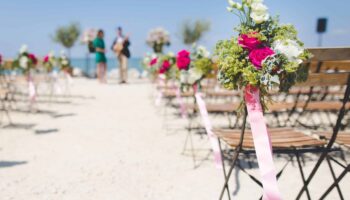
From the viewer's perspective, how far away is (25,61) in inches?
304

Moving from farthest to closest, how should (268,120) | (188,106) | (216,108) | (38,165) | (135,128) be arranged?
1. (268,120)
2. (135,128)
3. (188,106)
4. (216,108)
5. (38,165)

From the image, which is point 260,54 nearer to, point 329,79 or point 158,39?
point 329,79

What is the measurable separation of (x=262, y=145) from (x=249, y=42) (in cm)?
64

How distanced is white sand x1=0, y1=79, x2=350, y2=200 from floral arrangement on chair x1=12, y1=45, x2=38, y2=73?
1.09m

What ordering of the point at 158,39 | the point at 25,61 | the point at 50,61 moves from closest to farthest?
the point at 25,61
the point at 50,61
the point at 158,39

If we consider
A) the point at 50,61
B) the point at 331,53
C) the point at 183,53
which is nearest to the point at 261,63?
the point at 331,53

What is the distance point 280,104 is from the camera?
205 inches

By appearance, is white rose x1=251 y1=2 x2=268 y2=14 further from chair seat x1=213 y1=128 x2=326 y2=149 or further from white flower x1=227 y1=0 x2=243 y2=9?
chair seat x1=213 y1=128 x2=326 y2=149

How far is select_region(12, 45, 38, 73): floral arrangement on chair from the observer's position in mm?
7740

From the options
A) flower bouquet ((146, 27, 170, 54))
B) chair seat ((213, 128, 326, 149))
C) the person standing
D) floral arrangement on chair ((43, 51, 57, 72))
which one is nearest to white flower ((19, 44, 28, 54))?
floral arrangement on chair ((43, 51, 57, 72))

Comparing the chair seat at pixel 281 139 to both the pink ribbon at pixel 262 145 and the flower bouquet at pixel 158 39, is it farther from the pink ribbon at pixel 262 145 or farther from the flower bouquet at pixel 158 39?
the flower bouquet at pixel 158 39

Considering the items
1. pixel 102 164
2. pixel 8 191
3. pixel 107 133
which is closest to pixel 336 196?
pixel 102 164

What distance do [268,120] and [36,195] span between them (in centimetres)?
477

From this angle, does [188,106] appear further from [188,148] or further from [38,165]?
[38,165]
